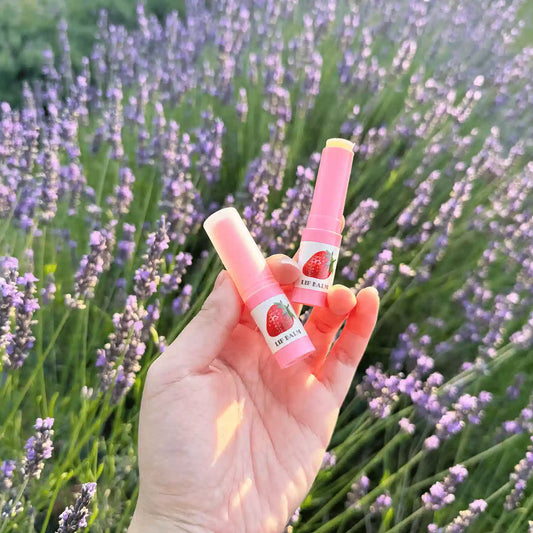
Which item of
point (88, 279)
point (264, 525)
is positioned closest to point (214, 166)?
point (88, 279)

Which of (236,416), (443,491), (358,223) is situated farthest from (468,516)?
(358,223)

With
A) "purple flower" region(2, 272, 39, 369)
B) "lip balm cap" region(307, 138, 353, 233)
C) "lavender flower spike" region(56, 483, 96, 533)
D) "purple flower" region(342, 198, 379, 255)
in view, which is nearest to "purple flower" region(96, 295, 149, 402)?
"purple flower" region(2, 272, 39, 369)

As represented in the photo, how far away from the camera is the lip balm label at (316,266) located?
127 cm

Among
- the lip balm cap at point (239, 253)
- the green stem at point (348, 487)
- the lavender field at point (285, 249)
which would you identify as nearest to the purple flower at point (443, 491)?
the lavender field at point (285, 249)

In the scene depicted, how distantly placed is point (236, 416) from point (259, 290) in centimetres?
27

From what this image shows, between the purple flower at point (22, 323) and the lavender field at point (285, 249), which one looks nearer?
the purple flower at point (22, 323)

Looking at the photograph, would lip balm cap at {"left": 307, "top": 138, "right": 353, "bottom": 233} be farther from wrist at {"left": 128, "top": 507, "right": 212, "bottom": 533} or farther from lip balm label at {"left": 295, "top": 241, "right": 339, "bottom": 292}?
wrist at {"left": 128, "top": 507, "right": 212, "bottom": 533}

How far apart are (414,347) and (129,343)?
0.88m

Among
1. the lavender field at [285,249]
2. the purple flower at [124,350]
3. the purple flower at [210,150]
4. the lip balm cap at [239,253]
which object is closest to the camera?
the lip balm cap at [239,253]

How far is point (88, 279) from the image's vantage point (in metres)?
1.44

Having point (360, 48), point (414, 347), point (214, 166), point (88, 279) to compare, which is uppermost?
point (360, 48)

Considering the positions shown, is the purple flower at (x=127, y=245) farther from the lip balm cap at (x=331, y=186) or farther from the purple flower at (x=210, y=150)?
the lip balm cap at (x=331, y=186)

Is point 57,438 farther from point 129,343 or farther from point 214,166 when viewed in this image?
point 214,166

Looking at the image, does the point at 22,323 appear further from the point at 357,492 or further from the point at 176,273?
the point at 357,492
